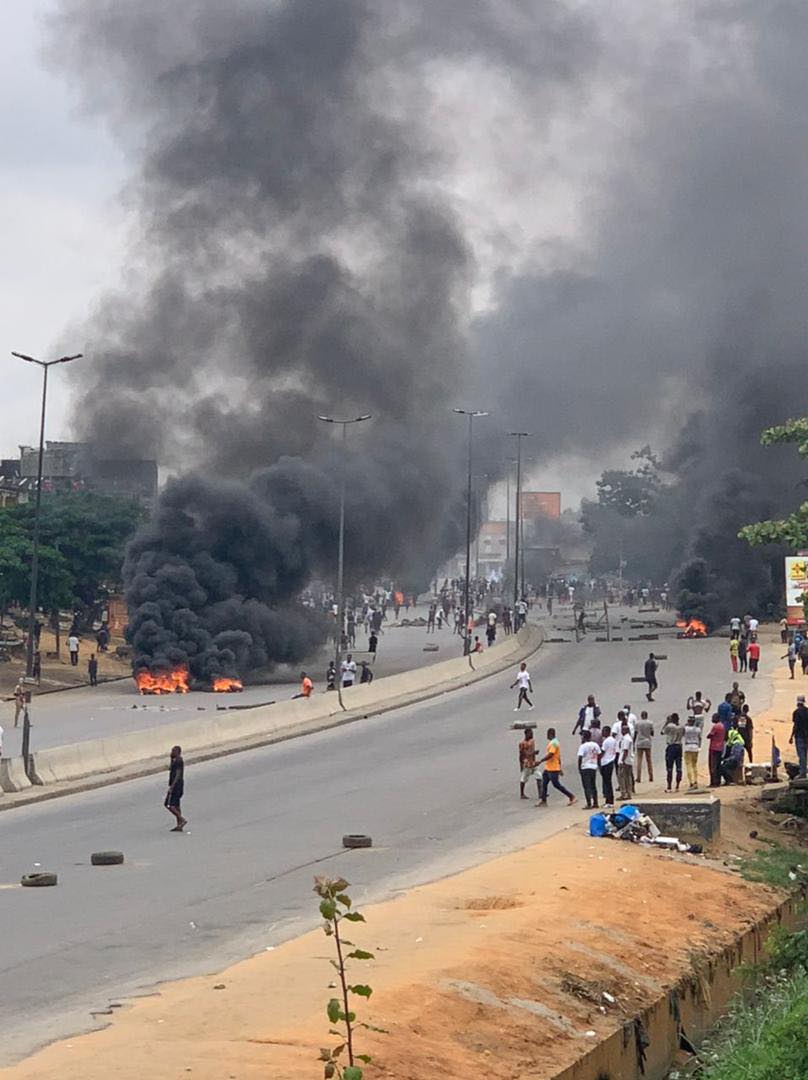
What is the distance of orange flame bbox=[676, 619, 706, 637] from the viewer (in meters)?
78.6

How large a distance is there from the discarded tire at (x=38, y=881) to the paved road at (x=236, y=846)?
20 cm

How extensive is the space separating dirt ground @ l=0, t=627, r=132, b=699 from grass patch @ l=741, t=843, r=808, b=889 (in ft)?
113

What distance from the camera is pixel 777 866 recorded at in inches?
975

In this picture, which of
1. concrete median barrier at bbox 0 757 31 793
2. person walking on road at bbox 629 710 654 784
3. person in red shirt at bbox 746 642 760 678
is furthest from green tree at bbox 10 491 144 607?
person walking on road at bbox 629 710 654 784

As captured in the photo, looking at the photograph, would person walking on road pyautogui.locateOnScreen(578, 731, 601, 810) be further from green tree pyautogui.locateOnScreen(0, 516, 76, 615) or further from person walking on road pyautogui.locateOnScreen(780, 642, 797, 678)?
green tree pyautogui.locateOnScreen(0, 516, 76, 615)

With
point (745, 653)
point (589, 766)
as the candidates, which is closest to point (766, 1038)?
point (589, 766)

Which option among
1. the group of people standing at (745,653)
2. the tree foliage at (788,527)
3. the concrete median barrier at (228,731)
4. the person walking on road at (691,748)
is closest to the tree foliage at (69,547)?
the concrete median barrier at (228,731)

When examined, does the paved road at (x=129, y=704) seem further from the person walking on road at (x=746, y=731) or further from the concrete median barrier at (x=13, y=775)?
the person walking on road at (x=746, y=731)

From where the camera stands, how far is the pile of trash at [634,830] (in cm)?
2458

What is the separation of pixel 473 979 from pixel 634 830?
974 cm

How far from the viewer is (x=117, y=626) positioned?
8588 cm

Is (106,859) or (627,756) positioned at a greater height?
(627,756)

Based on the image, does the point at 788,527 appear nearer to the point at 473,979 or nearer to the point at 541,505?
the point at 473,979

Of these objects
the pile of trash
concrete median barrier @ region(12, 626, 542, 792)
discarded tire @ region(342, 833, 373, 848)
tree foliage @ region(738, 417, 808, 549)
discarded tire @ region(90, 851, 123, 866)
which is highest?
tree foliage @ region(738, 417, 808, 549)
